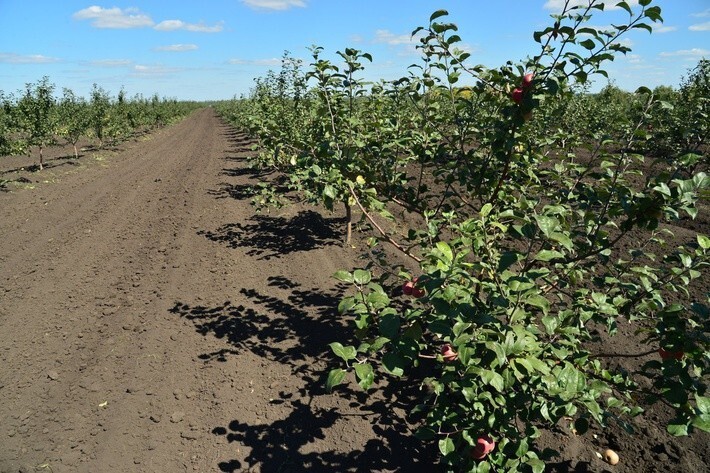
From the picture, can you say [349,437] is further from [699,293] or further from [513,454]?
[699,293]

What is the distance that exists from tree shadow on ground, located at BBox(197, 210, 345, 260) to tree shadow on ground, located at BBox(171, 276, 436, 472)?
5.74 feet

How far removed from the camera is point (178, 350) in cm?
455

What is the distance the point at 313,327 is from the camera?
489 centimetres

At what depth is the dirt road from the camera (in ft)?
11.0

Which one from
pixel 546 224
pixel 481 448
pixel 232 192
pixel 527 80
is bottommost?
pixel 481 448

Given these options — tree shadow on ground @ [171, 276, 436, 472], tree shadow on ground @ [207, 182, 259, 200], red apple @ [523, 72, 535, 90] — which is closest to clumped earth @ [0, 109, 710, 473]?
tree shadow on ground @ [171, 276, 436, 472]

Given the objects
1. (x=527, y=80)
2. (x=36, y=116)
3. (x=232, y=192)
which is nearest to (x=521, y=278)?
(x=527, y=80)

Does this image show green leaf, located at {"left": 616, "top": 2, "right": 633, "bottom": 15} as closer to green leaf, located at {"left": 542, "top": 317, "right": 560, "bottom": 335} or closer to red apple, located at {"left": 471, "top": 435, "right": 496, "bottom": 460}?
green leaf, located at {"left": 542, "top": 317, "right": 560, "bottom": 335}

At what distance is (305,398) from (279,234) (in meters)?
4.52

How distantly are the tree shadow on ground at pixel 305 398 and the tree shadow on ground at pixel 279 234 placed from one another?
1749 mm

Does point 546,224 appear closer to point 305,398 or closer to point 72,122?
point 305,398

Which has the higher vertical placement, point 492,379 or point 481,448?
point 492,379

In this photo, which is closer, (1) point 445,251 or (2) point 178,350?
(1) point 445,251

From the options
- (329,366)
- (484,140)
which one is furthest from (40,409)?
(484,140)
